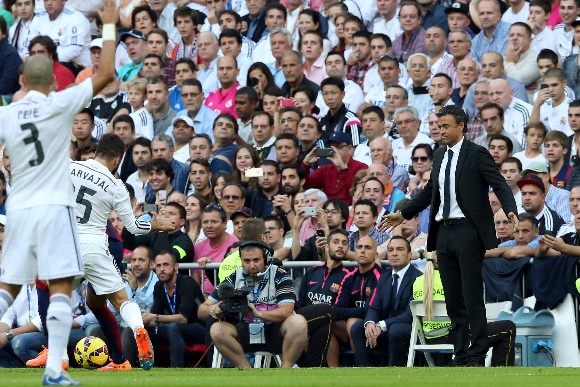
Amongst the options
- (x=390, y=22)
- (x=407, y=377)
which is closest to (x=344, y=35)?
(x=390, y=22)

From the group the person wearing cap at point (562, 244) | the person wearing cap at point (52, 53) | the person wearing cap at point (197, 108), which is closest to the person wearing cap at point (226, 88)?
the person wearing cap at point (197, 108)

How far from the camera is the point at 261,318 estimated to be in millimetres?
15352

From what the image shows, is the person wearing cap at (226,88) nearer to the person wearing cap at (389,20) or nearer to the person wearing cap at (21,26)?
the person wearing cap at (389,20)

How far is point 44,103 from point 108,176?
3.19 m

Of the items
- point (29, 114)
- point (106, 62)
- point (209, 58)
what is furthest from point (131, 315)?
point (209, 58)

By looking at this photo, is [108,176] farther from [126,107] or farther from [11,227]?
[126,107]

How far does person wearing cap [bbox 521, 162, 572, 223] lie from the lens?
16406mm

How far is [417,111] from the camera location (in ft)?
→ 61.9

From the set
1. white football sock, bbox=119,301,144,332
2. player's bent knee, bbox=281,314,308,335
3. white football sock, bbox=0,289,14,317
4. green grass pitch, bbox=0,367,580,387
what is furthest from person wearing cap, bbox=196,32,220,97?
white football sock, bbox=0,289,14,317

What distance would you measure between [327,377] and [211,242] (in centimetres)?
649

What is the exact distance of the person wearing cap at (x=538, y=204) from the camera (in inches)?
621

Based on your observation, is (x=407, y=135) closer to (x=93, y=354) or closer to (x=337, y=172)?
(x=337, y=172)

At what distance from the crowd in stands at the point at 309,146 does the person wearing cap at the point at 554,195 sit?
22mm

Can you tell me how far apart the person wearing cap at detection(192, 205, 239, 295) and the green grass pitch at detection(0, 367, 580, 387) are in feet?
12.9
